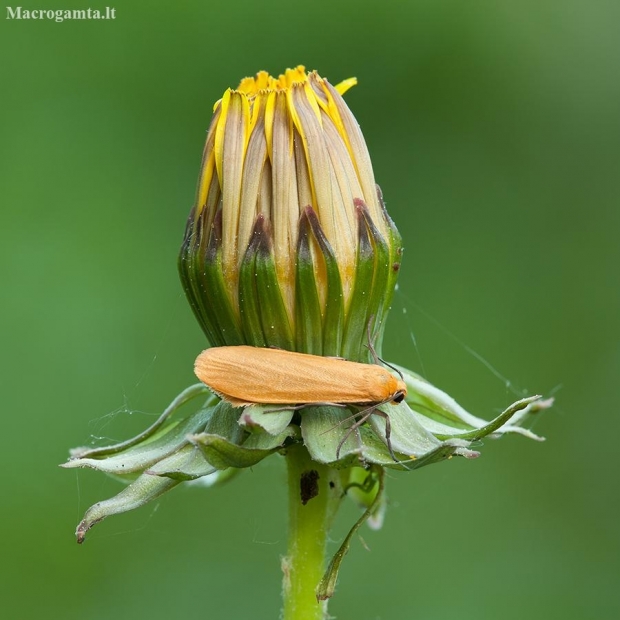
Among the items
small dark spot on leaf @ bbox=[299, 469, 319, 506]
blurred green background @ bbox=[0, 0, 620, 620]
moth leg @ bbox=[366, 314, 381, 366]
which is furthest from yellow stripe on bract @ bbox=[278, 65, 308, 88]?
blurred green background @ bbox=[0, 0, 620, 620]

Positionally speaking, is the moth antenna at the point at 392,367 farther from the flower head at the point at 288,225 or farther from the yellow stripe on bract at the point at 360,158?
the yellow stripe on bract at the point at 360,158

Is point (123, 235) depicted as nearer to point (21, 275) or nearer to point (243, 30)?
point (21, 275)

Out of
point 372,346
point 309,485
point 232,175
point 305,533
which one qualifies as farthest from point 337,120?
point 305,533

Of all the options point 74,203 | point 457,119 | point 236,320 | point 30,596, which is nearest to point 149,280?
point 74,203

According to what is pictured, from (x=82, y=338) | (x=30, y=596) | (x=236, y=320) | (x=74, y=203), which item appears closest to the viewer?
(x=236, y=320)

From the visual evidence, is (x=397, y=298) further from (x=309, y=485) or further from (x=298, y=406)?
(x=298, y=406)
